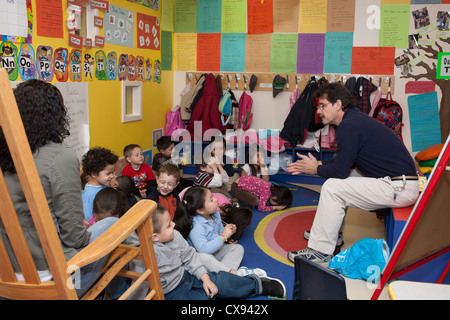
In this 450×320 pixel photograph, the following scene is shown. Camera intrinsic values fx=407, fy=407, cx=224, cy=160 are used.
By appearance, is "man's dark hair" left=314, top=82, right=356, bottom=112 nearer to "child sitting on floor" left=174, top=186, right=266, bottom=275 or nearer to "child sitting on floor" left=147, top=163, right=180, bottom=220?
"child sitting on floor" left=174, top=186, right=266, bottom=275

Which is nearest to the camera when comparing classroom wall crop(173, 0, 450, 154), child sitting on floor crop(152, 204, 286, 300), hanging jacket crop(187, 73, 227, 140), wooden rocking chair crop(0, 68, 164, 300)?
wooden rocking chair crop(0, 68, 164, 300)

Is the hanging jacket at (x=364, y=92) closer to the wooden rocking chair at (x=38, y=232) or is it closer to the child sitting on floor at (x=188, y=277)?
the child sitting on floor at (x=188, y=277)

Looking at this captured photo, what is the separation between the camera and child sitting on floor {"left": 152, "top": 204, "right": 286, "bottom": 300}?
1856 millimetres

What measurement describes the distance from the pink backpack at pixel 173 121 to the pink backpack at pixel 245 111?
723 millimetres

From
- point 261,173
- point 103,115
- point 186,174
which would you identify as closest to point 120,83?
point 103,115

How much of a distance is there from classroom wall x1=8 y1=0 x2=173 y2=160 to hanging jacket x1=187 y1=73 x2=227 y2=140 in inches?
17.4

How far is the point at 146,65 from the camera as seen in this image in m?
4.21

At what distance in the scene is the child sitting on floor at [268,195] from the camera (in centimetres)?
346

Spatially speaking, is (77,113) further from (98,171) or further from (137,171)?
(98,171)

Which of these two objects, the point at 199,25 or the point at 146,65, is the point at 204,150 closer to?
the point at 146,65

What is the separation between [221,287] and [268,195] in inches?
63.2

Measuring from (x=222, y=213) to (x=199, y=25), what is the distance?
265 cm

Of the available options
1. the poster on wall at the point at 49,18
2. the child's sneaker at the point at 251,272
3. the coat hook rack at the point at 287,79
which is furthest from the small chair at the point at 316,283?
the coat hook rack at the point at 287,79

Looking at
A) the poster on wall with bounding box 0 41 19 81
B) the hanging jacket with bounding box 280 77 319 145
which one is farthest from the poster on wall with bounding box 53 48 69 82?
the hanging jacket with bounding box 280 77 319 145
